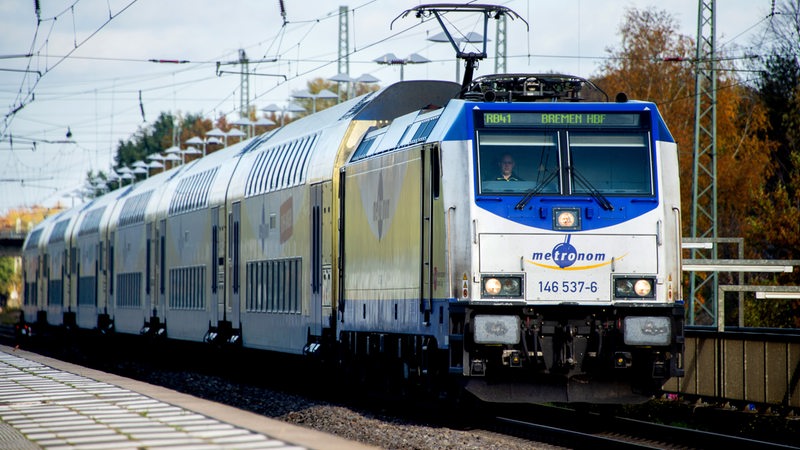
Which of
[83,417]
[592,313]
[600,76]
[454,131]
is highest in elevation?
[600,76]

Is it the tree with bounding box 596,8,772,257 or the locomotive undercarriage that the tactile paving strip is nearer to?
the locomotive undercarriage

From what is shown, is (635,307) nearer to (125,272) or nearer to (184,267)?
(184,267)

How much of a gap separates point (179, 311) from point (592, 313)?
20.2 metres

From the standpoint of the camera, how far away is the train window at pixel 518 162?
15398 mm

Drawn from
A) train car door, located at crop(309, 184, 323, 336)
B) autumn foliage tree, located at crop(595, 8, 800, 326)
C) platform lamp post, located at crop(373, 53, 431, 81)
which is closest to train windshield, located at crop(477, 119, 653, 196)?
train car door, located at crop(309, 184, 323, 336)

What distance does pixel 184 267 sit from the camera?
33625 mm

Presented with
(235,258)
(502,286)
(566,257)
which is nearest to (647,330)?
(566,257)

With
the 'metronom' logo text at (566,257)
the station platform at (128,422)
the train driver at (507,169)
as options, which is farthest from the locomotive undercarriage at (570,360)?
the station platform at (128,422)

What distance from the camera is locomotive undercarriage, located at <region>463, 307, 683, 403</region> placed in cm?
1513

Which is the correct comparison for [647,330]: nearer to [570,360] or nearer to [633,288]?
[633,288]

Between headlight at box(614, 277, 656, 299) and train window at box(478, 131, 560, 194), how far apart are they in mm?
1233

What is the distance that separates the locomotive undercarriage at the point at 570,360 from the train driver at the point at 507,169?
4.85 ft

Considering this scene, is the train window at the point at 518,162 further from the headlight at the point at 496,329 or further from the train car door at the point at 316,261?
the train car door at the point at 316,261

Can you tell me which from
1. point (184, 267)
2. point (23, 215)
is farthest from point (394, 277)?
point (23, 215)
